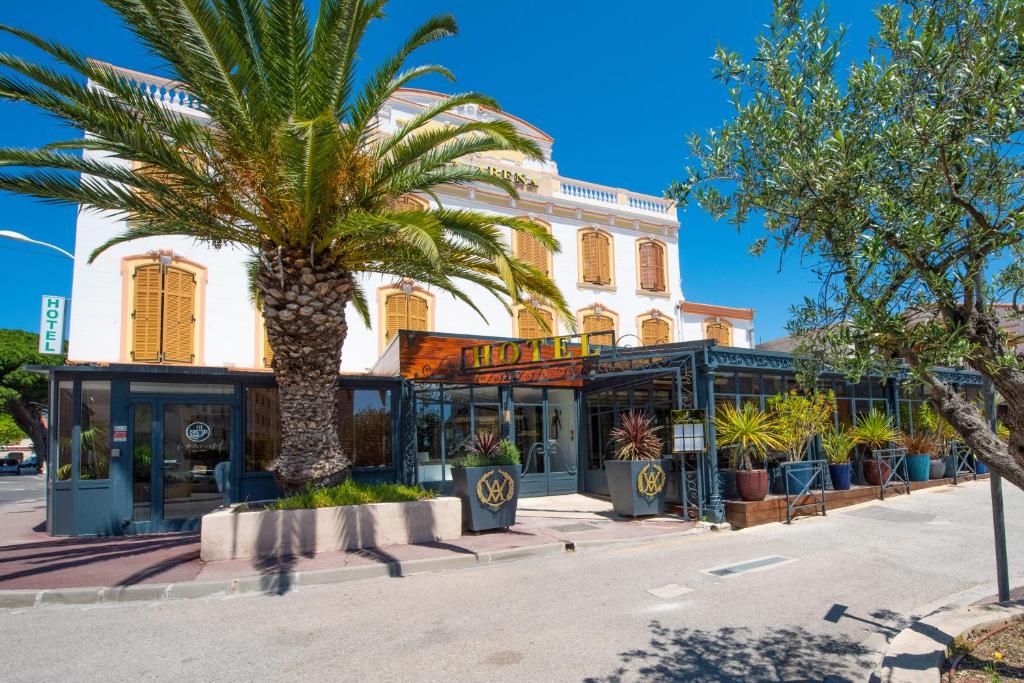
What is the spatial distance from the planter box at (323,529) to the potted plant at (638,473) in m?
3.40

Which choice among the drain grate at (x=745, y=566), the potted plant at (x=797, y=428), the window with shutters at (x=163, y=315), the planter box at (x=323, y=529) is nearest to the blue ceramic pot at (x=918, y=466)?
the potted plant at (x=797, y=428)

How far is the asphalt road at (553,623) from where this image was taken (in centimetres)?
504

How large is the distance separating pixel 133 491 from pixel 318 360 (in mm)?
5220

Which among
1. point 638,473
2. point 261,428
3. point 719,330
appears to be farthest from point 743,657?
point 719,330

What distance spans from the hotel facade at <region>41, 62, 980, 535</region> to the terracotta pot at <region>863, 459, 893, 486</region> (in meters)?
1.69

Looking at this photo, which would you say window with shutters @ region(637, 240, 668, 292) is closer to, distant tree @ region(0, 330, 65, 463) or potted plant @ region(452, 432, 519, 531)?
potted plant @ region(452, 432, 519, 531)

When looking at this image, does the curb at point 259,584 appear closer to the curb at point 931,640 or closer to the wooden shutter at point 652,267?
the curb at point 931,640

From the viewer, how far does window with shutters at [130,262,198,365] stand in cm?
1516

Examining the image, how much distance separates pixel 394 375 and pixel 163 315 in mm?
5764

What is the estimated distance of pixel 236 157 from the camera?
8.86m

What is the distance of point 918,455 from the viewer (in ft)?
49.6

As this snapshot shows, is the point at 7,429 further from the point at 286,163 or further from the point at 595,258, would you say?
the point at 286,163

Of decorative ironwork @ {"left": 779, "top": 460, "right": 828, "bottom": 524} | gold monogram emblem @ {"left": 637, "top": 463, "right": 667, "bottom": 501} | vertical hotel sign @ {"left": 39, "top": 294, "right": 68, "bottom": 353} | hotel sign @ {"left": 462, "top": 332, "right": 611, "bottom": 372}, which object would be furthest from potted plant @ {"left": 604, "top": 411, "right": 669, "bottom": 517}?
vertical hotel sign @ {"left": 39, "top": 294, "right": 68, "bottom": 353}

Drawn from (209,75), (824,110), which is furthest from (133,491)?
(824,110)
